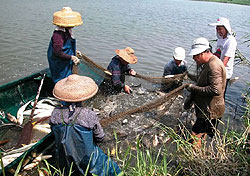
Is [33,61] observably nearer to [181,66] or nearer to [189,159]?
→ [181,66]

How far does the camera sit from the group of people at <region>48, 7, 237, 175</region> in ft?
7.73

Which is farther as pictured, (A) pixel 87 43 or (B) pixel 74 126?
(A) pixel 87 43

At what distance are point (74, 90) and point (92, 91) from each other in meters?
0.22

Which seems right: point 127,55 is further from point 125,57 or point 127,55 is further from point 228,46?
point 228,46

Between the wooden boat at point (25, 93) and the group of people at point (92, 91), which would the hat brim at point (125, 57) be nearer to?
the group of people at point (92, 91)

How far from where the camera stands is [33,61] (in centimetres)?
858

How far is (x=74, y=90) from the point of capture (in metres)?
2.30

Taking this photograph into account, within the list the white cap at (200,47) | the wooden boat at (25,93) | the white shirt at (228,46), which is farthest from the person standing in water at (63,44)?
the white shirt at (228,46)

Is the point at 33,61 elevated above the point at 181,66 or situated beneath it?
situated beneath

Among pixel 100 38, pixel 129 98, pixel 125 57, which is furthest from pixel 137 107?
pixel 100 38

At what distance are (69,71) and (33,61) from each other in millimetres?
4888

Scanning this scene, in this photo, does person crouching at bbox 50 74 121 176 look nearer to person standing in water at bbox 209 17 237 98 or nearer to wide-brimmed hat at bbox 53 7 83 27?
wide-brimmed hat at bbox 53 7 83 27

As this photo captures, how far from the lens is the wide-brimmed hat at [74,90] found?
229cm

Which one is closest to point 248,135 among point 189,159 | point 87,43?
point 189,159
